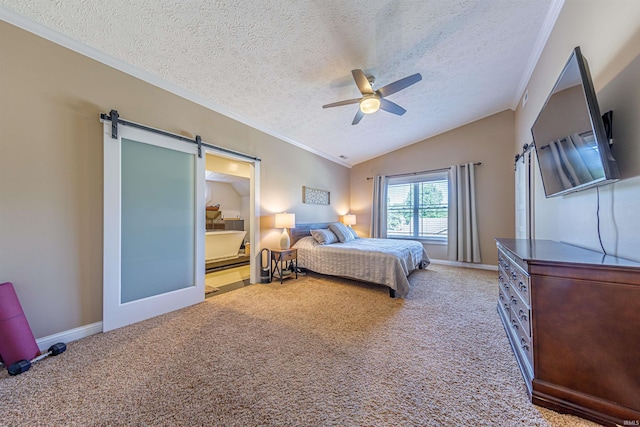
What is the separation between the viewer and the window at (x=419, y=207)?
5.10 meters

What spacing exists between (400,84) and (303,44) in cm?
108

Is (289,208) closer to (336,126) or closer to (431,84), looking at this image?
(336,126)

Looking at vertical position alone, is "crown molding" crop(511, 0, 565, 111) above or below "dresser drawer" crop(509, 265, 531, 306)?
above

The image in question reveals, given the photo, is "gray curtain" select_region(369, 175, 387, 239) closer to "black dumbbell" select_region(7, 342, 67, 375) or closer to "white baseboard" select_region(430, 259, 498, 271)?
"white baseboard" select_region(430, 259, 498, 271)

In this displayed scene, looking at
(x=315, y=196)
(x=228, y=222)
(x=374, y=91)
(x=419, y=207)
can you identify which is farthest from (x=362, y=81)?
(x=228, y=222)

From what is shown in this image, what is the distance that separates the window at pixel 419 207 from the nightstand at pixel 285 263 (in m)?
2.83

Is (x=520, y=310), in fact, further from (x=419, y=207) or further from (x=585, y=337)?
(x=419, y=207)

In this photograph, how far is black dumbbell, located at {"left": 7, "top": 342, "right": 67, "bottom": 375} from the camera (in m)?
1.51

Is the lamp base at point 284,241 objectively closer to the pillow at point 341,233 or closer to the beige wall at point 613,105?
the pillow at point 341,233

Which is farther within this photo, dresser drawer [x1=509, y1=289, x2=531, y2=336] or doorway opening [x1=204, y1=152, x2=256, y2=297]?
doorway opening [x1=204, y1=152, x2=256, y2=297]

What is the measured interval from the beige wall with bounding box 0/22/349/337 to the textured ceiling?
0.28 m

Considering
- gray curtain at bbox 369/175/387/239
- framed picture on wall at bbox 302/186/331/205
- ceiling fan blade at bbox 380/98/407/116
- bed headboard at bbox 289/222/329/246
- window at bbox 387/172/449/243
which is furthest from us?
gray curtain at bbox 369/175/387/239

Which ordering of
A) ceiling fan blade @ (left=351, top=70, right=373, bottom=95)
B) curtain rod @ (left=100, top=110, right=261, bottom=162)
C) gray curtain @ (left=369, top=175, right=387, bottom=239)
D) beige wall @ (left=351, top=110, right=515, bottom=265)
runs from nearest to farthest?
curtain rod @ (left=100, top=110, right=261, bottom=162), ceiling fan blade @ (left=351, top=70, right=373, bottom=95), beige wall @ (left=351, top=110, right=515, bottom=265), gray curtain @ (left=369, top=175, right=387, bottom=239)

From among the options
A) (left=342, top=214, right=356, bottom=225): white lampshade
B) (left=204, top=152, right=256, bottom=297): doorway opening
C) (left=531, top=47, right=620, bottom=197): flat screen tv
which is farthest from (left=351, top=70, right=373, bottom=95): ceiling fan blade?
(left=342, top=214, right=356, bottom=225): white lampshade
